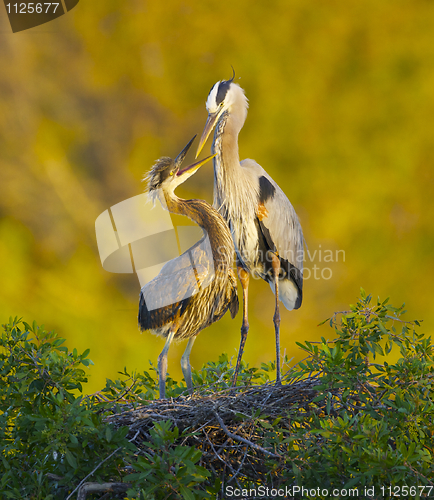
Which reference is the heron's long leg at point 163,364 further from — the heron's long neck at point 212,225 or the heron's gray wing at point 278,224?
the heron's gray wing at point 278,224

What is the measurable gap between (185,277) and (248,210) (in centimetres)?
53

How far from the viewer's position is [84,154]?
13.8 feet

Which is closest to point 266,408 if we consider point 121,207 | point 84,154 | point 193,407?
point 193,407

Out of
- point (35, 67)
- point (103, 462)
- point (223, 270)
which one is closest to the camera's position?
point (103, 462)

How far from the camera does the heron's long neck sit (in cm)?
210

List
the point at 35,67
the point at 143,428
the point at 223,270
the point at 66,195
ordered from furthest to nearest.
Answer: the point at 35,67 < the point at 66,195 < the point at 223,270 < the point at 143,428

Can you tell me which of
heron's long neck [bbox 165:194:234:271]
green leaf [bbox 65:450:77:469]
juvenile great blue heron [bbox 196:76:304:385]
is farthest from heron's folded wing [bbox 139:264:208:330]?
green leaf [bbox 65:450:77:469]

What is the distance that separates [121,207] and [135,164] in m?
1.62

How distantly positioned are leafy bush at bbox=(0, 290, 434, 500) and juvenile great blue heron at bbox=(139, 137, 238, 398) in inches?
17.9

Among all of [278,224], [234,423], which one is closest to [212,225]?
[278,224]

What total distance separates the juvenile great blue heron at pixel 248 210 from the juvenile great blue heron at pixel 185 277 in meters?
0.19

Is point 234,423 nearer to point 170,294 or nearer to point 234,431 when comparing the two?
point 234,431

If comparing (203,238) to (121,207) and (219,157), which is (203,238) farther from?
(121,207)

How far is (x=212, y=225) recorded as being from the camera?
212 cm
